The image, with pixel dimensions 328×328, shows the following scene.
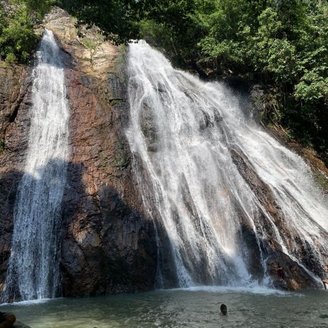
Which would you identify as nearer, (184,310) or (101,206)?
(184,310)

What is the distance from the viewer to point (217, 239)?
56.4 ft

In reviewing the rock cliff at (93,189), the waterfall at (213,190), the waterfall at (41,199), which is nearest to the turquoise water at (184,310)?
the rock cliff at (93,189)

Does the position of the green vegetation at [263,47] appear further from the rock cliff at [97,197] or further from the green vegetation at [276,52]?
the rock cliff at [97,197]

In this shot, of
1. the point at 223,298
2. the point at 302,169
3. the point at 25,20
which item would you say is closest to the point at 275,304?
the point at 223,298

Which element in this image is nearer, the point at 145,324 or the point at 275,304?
the point at 145,324

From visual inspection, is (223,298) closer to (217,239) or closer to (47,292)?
(217,239)

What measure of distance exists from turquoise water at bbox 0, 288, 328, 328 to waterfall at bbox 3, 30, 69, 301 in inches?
47.6

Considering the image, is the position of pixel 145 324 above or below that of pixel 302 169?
below

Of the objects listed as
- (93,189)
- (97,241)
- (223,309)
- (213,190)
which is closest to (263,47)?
(213,190)

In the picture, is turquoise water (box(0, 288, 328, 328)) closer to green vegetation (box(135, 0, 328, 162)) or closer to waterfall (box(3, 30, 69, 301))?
waterfall (box(3, 30, 69, 301))

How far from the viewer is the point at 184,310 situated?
11.8 meters

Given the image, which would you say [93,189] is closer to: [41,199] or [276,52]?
[41,199]

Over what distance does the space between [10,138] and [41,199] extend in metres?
3.49

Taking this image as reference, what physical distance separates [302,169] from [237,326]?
47.3 feet
